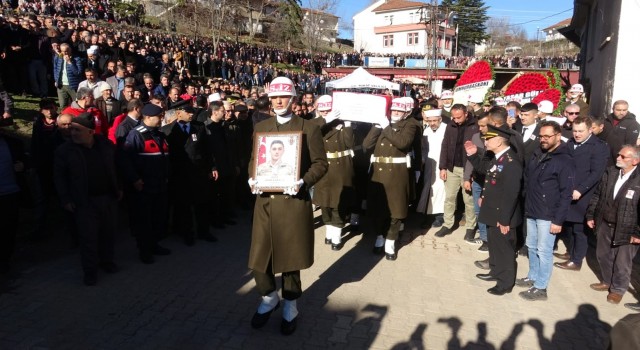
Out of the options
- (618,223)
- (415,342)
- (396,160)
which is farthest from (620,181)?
(415,342)

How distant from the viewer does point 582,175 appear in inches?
236

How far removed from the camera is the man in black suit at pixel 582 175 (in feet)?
19.5

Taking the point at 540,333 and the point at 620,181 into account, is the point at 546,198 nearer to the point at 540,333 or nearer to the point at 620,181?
the point at 620,181

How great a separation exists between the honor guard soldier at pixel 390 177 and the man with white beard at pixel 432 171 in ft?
4.57

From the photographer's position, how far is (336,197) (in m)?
6.68

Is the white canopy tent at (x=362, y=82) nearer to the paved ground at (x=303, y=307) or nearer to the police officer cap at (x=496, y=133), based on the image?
the paved ground at (x=303, y=307)

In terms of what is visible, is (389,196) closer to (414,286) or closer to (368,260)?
(368,260)

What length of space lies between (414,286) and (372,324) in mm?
1147

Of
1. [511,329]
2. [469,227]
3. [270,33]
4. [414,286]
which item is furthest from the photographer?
[270,33]

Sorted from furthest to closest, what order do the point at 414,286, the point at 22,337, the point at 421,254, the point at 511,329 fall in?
the point at 421,254 → the point at 414,286 → the point at 511,329 → the point at 22,337

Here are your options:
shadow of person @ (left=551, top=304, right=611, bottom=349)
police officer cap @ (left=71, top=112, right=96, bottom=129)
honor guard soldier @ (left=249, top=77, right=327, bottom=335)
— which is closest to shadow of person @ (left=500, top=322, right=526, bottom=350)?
shadow of person @ (left=551, top=304, right=611, bottom=349)

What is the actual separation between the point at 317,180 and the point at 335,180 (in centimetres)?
261

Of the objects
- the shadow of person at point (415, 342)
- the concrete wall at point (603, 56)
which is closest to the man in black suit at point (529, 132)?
the shadow of person at point (415, 342)

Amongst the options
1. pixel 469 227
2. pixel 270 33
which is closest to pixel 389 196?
pixel 469 227
